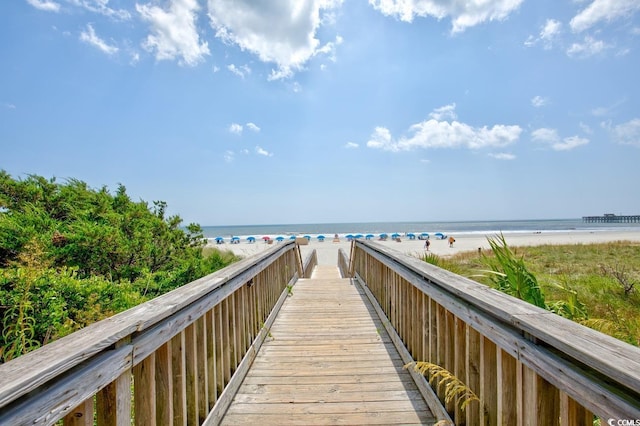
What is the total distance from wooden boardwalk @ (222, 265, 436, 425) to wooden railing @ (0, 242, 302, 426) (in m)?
0.26

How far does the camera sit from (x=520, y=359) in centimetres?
132

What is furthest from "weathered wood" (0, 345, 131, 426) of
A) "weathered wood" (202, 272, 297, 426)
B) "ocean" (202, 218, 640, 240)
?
"ocean" (202, 218, 640, 240)

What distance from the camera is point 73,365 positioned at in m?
0.96

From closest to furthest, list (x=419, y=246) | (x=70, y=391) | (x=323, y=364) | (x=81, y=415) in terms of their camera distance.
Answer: (x=70, y=391)
(x=81, y=415)
(x=323, y=364)
(x=419, y=246)

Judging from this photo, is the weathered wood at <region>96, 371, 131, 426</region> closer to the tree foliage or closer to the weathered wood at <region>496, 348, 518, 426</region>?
the weathered wood at <region>496, 348, 518, 426</region>

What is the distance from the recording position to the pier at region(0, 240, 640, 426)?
95 centimetres

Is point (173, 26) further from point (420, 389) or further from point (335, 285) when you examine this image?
point (420, 389)

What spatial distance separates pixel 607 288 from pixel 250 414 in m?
7.19

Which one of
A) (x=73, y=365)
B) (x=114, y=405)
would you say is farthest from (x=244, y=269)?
(x=73, y=365)

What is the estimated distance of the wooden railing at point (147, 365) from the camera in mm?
868

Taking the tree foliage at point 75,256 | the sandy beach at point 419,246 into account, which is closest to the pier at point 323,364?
the tree foliage at point 75,256

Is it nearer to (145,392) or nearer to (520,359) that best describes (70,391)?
(145,392)

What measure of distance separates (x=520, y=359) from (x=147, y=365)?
1639 millimetres

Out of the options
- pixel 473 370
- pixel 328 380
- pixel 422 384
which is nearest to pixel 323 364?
pixel 328 380
